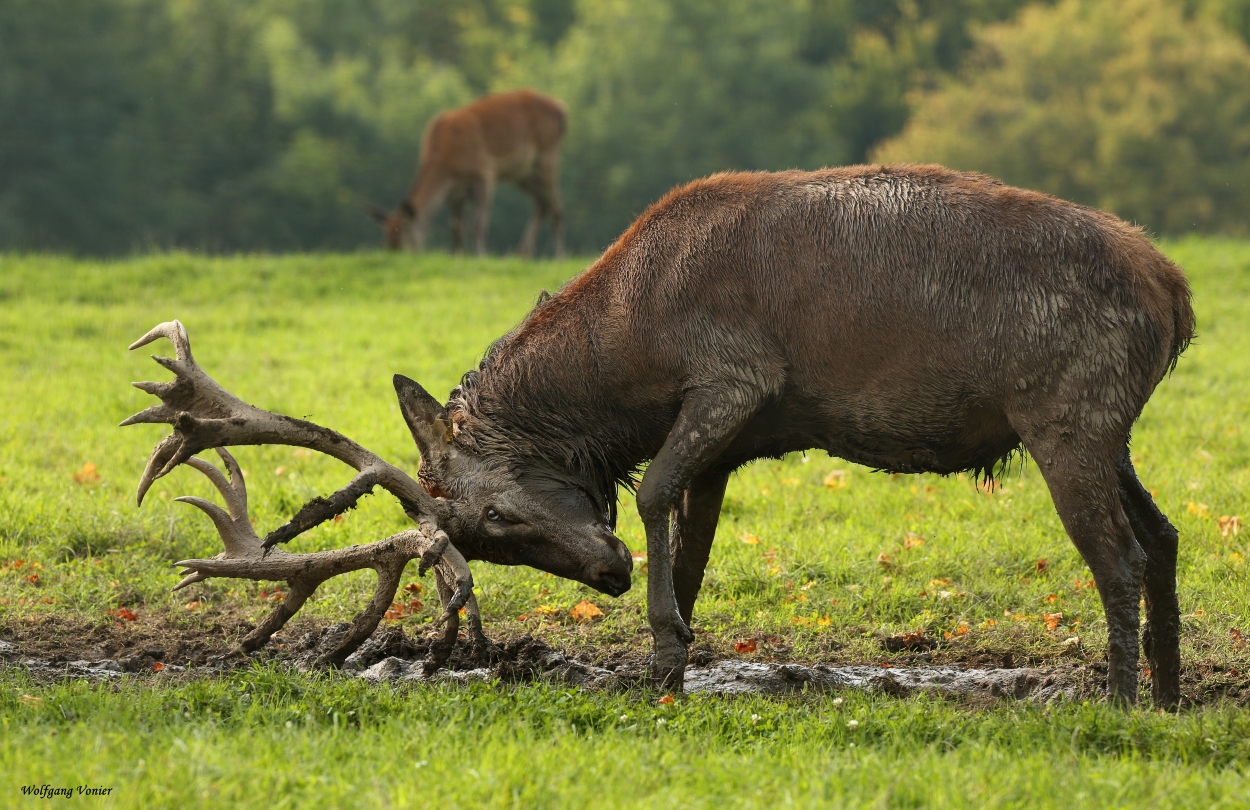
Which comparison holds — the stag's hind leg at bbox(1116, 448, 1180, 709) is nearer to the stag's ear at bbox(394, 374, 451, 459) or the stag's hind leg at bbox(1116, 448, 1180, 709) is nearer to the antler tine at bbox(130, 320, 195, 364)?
the stag's ear at bbox(394, 374, 451, 459)

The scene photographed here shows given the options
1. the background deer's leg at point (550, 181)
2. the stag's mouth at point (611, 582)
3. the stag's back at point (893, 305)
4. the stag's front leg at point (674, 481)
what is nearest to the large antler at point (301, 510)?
the stag's mouth at point (611, 582)

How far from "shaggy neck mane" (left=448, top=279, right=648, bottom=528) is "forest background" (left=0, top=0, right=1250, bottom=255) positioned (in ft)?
104

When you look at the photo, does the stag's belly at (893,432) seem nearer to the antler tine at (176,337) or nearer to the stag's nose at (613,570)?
the stag's nose at (613,570)

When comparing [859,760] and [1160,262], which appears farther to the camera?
[1160,262]

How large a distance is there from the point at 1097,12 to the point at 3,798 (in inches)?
2027

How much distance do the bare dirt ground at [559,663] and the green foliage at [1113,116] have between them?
129 feet

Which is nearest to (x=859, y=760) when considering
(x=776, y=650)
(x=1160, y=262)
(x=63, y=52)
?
(x=776, y=650)

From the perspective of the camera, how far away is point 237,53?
1793 inches

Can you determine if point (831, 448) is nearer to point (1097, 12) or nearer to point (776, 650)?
point (776, 650)

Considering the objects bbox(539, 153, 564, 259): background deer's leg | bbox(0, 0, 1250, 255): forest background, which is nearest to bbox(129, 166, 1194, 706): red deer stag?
bbox(539, 153, 564, 259): background deer's leg

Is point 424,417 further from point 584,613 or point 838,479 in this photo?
point 838,479

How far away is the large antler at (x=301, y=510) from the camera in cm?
523

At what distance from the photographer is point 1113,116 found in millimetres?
45688

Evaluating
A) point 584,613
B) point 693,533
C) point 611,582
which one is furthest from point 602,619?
point 611,582
